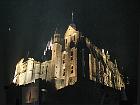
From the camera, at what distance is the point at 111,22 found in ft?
11.8

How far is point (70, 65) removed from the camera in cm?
357

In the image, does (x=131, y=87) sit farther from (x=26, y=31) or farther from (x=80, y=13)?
(x=26, y=31)

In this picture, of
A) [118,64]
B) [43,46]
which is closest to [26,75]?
[43,46]

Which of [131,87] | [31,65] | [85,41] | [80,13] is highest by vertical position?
[80,13]

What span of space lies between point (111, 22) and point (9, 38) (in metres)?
1.09

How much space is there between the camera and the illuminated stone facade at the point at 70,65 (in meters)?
3.56

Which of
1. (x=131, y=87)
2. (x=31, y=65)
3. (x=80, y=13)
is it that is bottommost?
(x=131, y=87)

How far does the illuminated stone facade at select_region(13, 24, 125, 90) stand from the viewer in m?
3.56

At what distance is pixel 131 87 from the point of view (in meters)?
3.52

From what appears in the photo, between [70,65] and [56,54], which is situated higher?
[56,54]

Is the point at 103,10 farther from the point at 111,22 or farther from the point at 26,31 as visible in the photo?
the point at 26,31

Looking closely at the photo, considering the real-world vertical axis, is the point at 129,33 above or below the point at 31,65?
above

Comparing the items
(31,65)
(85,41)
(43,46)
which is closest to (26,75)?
(31,65)

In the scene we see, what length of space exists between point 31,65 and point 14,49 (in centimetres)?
26
